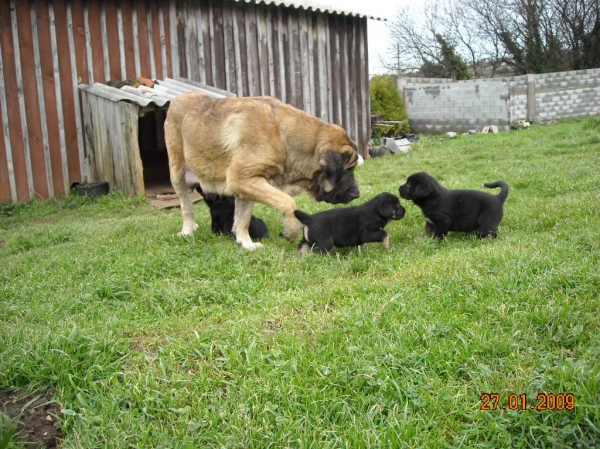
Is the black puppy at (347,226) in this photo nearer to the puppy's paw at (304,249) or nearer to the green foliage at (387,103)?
the puppy's paw at (304,249)

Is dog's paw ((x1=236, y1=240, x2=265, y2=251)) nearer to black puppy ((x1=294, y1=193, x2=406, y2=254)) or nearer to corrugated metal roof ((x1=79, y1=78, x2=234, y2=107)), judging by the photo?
black puppy ((x1=294, y1=193, x2=406, y2=254))

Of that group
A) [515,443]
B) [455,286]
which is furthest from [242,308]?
[515,443]

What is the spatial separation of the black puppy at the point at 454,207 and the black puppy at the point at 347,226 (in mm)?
455

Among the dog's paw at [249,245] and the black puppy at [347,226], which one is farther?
the dog's paw at [249,245]

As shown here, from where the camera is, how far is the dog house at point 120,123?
1048 cm

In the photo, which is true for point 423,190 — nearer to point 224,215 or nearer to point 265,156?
point 265,156

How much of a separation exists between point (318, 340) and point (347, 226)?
244 cm

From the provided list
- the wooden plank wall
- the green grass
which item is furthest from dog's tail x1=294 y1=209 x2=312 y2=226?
the wooden plank wall

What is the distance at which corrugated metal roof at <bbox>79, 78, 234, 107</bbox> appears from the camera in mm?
10354

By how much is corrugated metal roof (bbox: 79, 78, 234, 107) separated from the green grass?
4.69m

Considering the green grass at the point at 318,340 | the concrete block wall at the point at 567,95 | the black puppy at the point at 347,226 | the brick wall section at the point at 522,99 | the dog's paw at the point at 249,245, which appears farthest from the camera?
the concrete block wall at the point at 567,95

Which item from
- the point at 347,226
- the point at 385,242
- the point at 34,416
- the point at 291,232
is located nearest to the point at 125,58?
the point at 291,232

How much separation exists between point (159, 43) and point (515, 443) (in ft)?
39.1

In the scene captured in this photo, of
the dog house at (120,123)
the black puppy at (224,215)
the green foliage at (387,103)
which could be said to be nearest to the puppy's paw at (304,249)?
the black puppy at (224,215)
